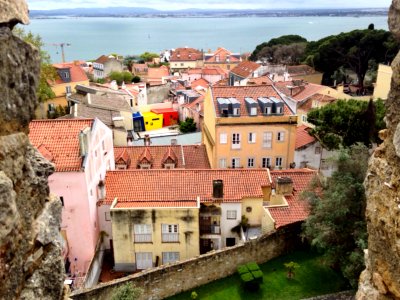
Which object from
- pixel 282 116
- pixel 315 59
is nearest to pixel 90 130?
pixel 282 116

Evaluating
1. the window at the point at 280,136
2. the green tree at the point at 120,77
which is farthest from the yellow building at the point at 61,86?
the window at the point at 280,136

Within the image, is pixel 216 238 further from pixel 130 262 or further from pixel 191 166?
pixel 191 166

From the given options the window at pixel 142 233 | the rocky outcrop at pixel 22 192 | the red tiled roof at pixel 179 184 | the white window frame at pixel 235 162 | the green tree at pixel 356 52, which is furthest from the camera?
the green tree at pixel 356 52

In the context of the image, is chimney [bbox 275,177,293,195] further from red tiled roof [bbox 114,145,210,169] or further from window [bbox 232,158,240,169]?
red tiled roof [bbox 114,145,210,169]

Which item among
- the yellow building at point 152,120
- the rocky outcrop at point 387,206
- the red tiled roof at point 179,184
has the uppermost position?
the rocky outcrop at point 387,206

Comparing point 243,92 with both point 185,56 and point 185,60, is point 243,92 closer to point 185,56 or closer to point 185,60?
point 185,60

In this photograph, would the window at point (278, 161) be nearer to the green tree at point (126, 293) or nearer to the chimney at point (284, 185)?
the chimney at point (284, 185)

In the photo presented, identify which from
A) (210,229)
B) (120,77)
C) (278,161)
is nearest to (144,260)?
(210,229)
